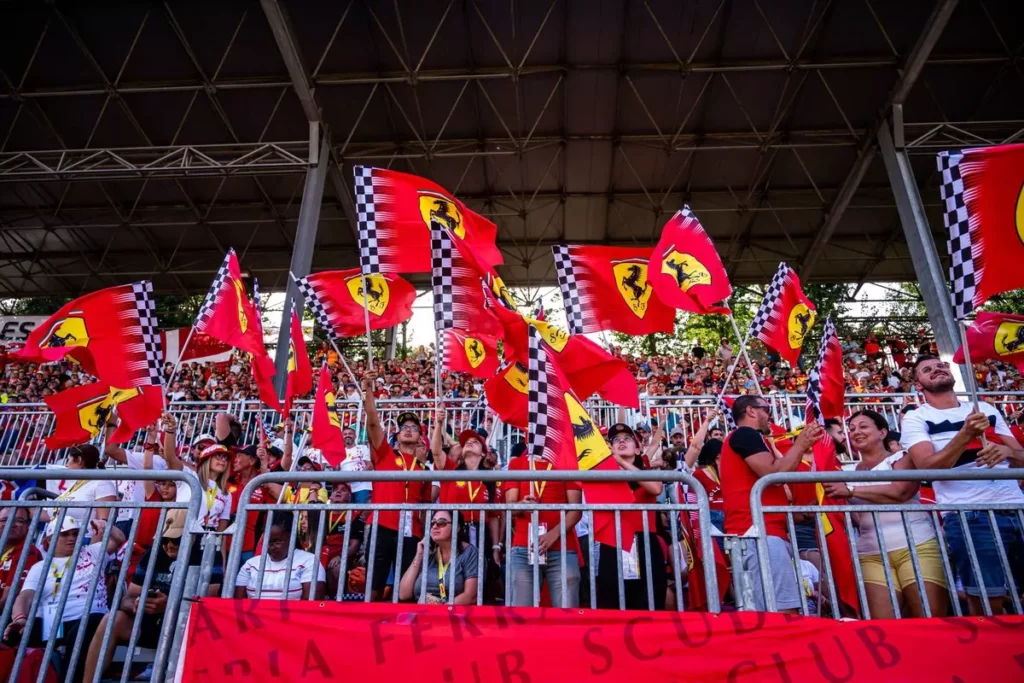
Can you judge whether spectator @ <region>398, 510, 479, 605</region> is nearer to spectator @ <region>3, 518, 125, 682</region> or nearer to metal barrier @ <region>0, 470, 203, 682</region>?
metal barrier @ <region>0, 470, 203, 682</region>

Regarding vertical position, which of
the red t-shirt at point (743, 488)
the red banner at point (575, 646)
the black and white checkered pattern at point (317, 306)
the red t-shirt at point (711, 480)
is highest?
the black and white checkered pattern at point (317, 306)

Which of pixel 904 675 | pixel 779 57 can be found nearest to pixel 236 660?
pixel 904 675

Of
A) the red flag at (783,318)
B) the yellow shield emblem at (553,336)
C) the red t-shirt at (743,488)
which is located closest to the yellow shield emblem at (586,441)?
the red t-shirt at (743,488)

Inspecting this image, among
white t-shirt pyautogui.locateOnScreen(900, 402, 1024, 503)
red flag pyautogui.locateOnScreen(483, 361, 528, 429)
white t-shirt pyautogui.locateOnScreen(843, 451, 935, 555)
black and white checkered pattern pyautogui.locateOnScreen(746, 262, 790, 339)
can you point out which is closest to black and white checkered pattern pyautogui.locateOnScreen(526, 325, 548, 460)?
red flag pyautogui.locateOnScreen(483, 361, 528, 429)

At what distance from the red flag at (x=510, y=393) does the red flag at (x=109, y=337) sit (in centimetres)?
327

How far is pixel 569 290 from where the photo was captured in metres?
6.44

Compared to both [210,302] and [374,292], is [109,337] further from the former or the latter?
[374,292]

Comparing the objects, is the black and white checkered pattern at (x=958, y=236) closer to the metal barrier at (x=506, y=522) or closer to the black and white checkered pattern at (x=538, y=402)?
the metal barrier at (x=506, y=522)

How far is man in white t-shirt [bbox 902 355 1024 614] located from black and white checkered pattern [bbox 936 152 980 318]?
1.63 ft

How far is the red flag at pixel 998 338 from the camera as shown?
6766 millimetres

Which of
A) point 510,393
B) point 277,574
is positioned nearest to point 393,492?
→ point 277,574

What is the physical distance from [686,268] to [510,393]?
2276 millimetres

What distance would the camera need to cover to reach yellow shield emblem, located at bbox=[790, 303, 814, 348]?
7152 mm

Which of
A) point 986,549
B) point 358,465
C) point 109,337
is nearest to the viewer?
point 986,549
